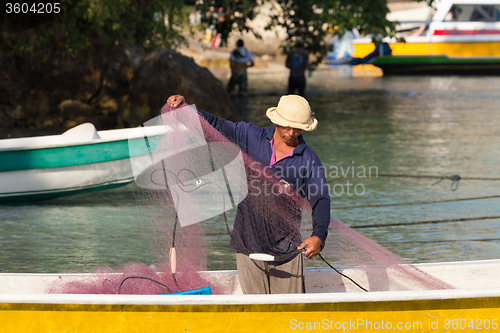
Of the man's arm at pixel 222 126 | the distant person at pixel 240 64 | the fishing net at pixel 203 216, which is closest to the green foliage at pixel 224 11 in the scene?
the distant person at pixel 240 64

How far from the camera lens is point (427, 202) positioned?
867cm

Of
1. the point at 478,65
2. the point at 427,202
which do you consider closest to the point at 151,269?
the point at 427,202

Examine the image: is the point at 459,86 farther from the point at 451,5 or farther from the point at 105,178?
the point at 105,178

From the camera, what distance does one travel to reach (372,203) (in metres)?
8.70

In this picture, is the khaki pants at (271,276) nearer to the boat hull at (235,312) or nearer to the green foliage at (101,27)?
the boat hull at (235,312)

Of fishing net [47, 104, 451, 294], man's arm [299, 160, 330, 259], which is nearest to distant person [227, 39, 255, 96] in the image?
fishing net [47, 104, 451, 294]

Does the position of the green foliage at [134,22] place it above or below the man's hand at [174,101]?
above

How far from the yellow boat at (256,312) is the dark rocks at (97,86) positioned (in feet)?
38.5

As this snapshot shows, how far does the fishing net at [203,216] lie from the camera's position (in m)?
4.12

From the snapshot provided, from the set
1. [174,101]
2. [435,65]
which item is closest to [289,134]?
[174,101]

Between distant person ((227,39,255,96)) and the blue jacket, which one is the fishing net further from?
Answer: distant person ((227,39,255,96))

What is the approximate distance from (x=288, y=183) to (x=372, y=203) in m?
4.95

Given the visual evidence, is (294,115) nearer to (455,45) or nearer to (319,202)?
(319,202)

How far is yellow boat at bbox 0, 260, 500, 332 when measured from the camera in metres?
3.68
